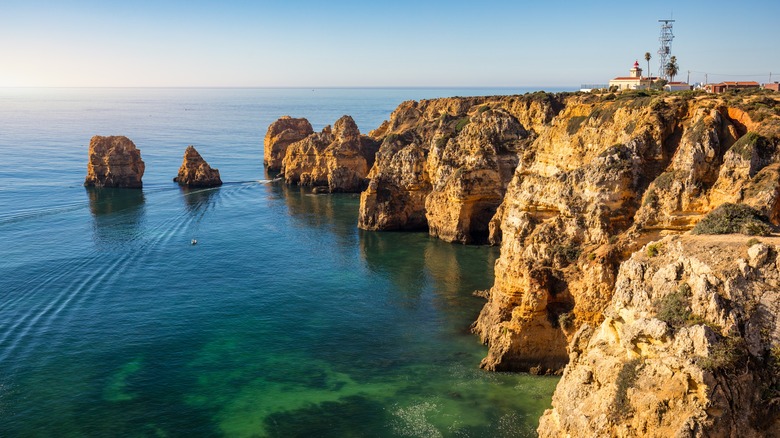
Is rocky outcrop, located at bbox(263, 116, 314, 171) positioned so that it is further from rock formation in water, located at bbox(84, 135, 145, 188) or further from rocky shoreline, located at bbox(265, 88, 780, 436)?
rocky shoreline, located at bbox(265, 88, 780, 436)

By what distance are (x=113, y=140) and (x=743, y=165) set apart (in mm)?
113191

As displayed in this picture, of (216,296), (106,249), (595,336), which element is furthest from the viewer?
(106,249)

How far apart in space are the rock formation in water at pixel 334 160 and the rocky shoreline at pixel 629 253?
37918mm

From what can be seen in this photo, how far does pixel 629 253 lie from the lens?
3450 centimetres

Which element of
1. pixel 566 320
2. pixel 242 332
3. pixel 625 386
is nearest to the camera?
pixel 625 386

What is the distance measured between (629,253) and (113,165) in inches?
4188

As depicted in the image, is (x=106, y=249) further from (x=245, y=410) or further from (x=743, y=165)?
(x=743, y=165)

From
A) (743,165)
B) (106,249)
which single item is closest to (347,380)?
(743,165)

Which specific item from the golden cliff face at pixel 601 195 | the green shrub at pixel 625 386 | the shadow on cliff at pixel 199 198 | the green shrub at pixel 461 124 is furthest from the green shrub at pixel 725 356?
the shadow on cliff at pixel 199 198

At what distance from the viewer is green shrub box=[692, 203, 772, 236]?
2695cm

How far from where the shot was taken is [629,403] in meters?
21.3

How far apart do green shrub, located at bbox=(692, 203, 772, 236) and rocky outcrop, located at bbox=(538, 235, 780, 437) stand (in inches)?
128

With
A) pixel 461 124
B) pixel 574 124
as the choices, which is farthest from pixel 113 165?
pixel 574 124

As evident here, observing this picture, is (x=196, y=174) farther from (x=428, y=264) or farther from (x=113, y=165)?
(x=428, y=264)
